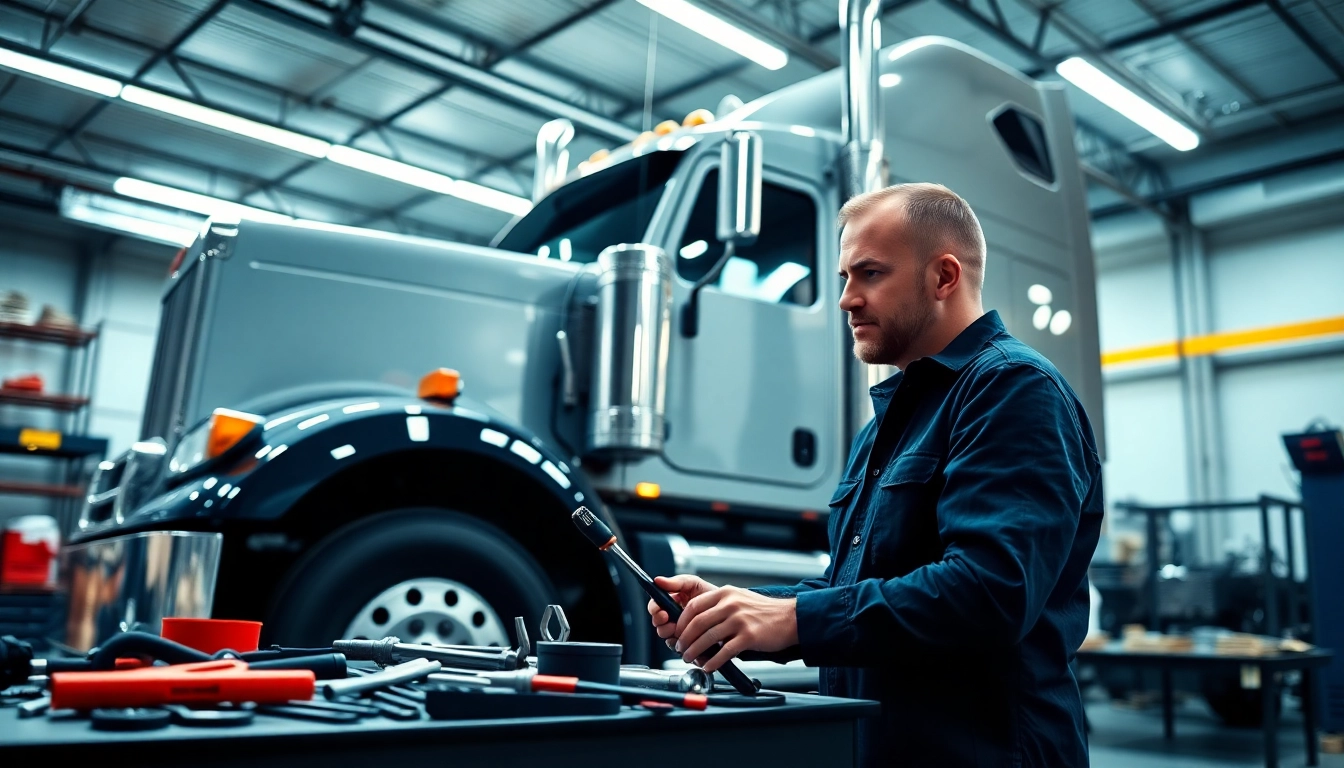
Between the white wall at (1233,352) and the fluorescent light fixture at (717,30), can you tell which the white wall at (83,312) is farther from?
the white wall at (1233,352)

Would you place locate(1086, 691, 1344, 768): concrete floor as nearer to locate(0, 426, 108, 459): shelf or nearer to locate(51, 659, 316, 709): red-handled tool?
locate(51, 659, 316, 709): red-handled tool

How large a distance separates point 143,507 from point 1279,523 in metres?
13.0

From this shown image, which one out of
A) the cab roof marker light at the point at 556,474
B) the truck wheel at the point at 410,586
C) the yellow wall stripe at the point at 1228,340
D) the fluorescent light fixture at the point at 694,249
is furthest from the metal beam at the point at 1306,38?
the truck wheel at the point at 410,586

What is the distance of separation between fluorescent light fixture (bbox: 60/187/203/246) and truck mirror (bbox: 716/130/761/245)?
10638 millimetres

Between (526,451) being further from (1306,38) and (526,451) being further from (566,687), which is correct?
(1306,38)

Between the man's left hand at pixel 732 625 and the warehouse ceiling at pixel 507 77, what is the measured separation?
25.4 ft

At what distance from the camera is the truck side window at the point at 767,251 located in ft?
11.8

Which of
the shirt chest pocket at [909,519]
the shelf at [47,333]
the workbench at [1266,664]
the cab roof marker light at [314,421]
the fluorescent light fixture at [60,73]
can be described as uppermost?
the fluorescent light fixture at [60,73]

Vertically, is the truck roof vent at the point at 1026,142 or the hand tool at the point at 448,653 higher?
the truck roof vent at the point at 1026,142

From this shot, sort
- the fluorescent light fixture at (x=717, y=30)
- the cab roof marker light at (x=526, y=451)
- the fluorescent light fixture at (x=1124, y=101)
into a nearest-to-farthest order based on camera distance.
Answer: the cab roof marker light at (x=526, y=451) → the fluorescent light fixture at (x=717, y=30) → the fluorescent light fixture at (x=1124, y=101)

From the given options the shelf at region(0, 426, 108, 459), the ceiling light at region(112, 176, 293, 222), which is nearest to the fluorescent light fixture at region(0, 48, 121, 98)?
the ceiling light at region(112, 176, 293, 222)

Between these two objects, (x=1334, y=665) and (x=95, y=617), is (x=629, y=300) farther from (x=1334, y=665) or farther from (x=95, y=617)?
(x=1334, y=665)

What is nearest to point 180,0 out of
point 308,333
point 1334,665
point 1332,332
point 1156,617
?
point 308,333

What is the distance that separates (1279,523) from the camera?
1269cm
